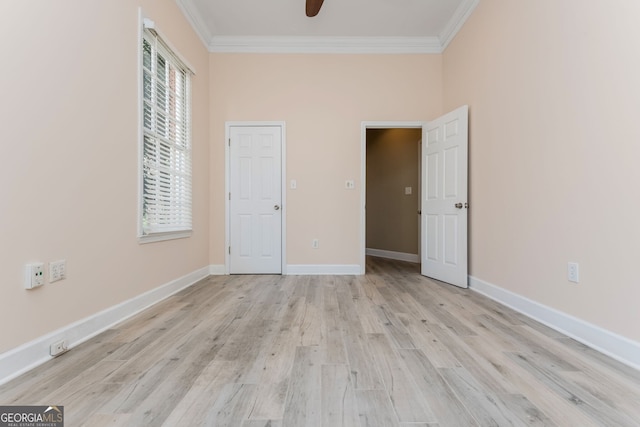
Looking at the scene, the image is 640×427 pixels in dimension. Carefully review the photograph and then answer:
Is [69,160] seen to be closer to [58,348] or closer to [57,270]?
[57,270]

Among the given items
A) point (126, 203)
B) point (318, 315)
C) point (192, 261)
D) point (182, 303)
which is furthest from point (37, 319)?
point (192, 261)

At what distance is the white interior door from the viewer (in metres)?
3.93

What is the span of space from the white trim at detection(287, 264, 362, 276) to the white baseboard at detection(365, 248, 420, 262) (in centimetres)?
163

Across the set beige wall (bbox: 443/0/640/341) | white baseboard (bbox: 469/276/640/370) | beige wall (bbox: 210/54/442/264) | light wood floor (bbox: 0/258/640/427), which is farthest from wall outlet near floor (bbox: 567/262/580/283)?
beige wall (bbox: 210/54/442/264)

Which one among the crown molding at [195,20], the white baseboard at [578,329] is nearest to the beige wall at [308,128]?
the crown molding at [195,20]

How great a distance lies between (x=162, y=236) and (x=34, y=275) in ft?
4.07

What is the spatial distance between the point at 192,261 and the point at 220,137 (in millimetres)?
1639

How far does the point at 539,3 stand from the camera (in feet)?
7.21

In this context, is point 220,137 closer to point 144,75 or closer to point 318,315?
point 144,75

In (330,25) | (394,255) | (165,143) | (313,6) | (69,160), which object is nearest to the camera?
(69,160)

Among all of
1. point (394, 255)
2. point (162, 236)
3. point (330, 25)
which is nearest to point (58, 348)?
point (162, 236)

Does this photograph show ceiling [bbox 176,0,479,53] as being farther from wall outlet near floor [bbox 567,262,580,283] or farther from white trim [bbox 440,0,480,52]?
wall outlet near floor [bbox 567,262,580,283]

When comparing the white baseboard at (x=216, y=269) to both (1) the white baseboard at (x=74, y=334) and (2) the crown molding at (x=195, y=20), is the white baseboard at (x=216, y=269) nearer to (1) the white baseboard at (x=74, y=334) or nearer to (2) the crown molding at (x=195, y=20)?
(1) the white baseboard at (x=74, y=334)

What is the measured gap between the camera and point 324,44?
12.8ft
